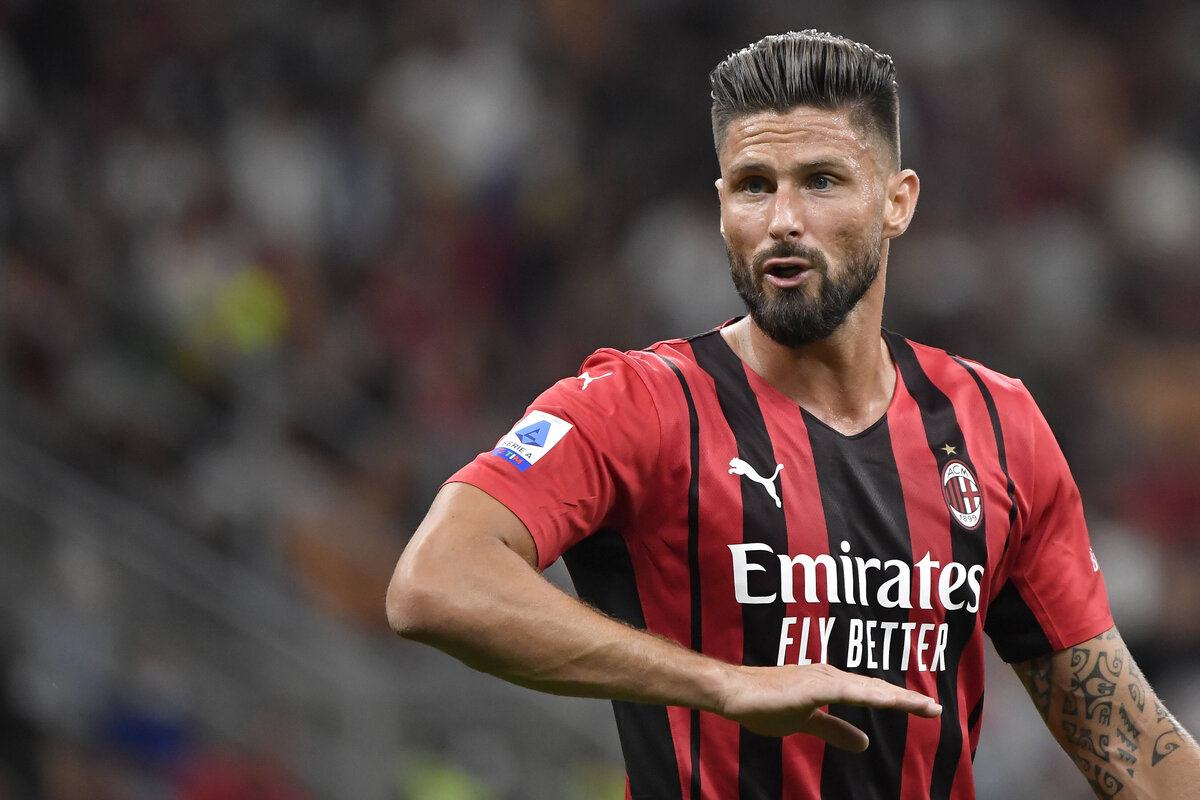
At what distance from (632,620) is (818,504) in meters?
0.41

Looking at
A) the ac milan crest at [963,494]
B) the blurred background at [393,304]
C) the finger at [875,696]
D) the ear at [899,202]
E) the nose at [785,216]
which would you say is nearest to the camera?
the finger at [875,696]

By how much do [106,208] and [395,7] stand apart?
8.58 feet

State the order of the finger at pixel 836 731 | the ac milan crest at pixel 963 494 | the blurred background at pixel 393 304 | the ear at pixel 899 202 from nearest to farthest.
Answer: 1. the finger at pixel 836 731
2. the ac milan crest at pixel 963 494
3. the ear at pixel 899 202
4. the blurred background at pixel 393 304

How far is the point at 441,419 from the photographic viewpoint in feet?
26.6

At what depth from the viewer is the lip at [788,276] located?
2785mm

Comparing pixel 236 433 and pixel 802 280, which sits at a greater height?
pixel 236 433

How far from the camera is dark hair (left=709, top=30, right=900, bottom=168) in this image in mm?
2855

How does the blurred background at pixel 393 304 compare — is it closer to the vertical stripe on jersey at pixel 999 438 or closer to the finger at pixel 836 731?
the vertical stripe on jersey at pixel 999 438

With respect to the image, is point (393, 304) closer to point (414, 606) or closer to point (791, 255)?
point (791, 255)

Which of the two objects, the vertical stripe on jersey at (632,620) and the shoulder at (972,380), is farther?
the shoulder at (972,380)

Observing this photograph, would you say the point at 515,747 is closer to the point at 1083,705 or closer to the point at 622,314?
the point at 622,314

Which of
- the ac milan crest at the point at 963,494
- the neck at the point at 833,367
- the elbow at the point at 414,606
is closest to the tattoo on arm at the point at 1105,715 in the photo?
the ac milan crest at the point at 963,494

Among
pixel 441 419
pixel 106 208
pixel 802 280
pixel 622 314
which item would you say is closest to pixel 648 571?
pixel 802 280

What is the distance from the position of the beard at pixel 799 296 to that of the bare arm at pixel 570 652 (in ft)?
2.58
